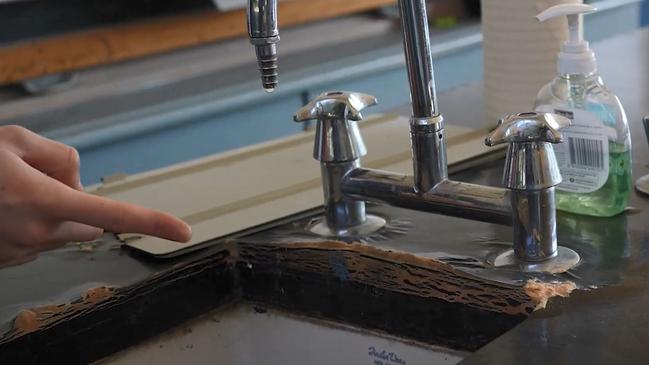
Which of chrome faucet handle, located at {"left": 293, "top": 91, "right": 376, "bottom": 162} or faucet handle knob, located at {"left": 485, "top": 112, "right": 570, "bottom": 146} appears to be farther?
chrome faucet handle, located at {"left": 293, "top": 91, "right": 376, "bottom": 162}

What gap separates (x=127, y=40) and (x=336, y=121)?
1.52m

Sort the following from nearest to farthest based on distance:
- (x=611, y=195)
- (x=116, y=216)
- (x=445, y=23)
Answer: (x=116, y=216), (x=611, y=195), (x=445, y=23)

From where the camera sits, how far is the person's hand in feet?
2.39

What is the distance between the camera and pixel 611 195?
2.82 feet

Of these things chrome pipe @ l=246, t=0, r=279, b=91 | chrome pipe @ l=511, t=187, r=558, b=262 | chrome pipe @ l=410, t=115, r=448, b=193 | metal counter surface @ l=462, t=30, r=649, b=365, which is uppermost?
chrome pipe @ l=246, t=0, r=279, b=91

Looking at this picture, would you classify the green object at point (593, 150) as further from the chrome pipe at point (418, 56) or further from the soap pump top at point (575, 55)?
the chrome pipe at point (418, 56)

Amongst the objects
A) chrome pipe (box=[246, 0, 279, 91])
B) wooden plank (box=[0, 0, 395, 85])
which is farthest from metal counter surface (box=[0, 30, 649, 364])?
wooden plank (box=[0, 0, 395, 85])

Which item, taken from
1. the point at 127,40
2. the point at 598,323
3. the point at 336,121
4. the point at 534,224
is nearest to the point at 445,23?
the point at 127,40

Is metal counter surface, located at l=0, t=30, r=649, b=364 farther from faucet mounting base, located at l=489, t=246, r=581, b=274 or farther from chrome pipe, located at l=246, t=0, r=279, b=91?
chrome pipe, located at l=246, t=0, r=279, b=91

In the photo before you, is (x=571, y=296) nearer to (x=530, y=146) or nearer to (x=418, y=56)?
(x=530, y=146)

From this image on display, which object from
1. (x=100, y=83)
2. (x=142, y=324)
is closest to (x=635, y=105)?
(x=142, y=324)

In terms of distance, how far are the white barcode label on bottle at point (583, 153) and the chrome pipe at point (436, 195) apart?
9cm

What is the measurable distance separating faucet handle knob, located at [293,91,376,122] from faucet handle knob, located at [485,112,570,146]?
6.9 inches

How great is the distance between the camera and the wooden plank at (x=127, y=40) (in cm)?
215
